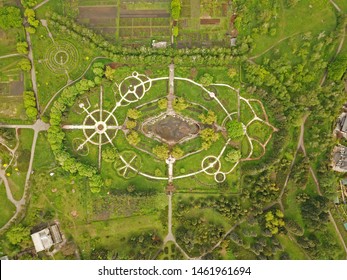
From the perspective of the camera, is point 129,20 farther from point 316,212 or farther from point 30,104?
point 316,212

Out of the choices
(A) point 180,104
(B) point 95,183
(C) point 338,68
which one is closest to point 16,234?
(B) point 95,183

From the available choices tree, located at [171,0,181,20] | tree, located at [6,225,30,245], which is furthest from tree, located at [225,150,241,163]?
tree, located at [6,225,30,245]

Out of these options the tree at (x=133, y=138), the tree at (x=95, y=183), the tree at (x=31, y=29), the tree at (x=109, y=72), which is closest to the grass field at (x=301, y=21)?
the tree at (x=109, y=72)

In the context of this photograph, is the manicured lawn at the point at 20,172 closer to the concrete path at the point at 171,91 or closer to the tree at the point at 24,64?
the tree at the point at 24,64

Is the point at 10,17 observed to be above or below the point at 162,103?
above

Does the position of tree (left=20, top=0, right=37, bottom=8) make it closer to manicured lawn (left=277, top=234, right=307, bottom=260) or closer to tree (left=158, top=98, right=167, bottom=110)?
tree (left=158, top=98, right=167, bottom=110)

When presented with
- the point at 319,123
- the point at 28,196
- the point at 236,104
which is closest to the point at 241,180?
the point at 236,104
